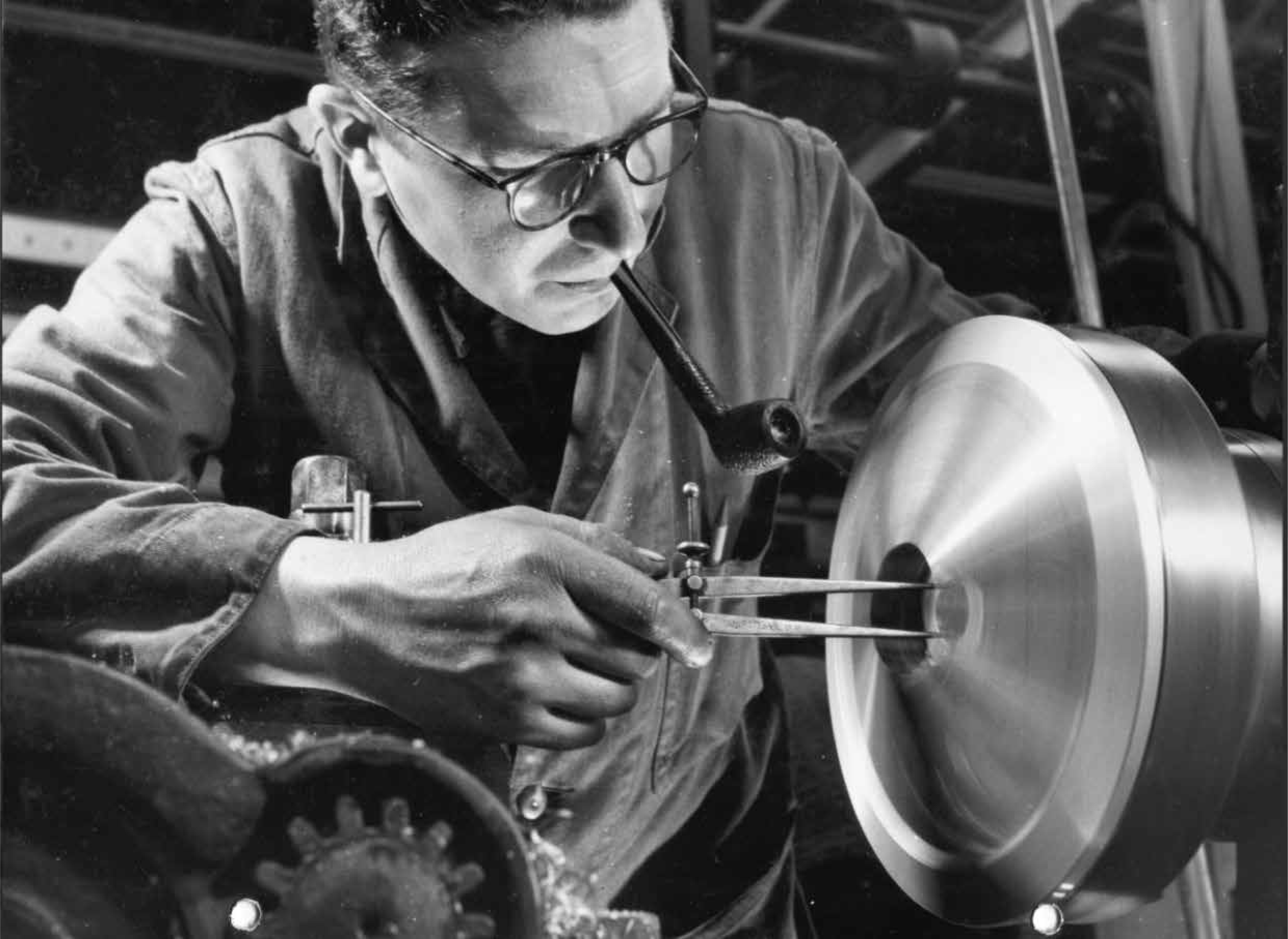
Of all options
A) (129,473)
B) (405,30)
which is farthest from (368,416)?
(405,30)

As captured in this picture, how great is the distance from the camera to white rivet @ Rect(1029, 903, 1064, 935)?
1008mm

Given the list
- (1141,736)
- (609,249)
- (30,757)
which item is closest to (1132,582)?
(1141,736)

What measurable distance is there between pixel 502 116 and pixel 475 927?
574 millimetres

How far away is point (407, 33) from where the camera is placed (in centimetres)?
103

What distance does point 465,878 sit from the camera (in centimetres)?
99

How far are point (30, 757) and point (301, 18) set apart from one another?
22.3 inches

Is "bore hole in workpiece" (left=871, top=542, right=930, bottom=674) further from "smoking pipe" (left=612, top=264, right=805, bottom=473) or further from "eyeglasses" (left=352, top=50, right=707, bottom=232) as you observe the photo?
"eyeglasses" (left=352, top=50, right=707, bottom=232)

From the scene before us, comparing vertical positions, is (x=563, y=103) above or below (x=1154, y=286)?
above

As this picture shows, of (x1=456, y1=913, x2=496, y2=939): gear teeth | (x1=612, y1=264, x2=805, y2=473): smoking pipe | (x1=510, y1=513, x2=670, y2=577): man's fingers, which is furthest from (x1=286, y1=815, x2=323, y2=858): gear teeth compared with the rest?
(x1=612, y1=264, x2=805, y2=473): smoking pipe

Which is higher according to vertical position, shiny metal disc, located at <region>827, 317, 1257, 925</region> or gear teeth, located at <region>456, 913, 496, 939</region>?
shiny metal disc, located at <region>827, 317, 1257, 925</region>

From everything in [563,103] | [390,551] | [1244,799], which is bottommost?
[1244,799]

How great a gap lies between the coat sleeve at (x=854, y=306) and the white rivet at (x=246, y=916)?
54 centimetres

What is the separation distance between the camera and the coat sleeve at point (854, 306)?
1155 millimetres

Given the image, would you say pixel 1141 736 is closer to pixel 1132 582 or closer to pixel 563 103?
pixel 1132 582
